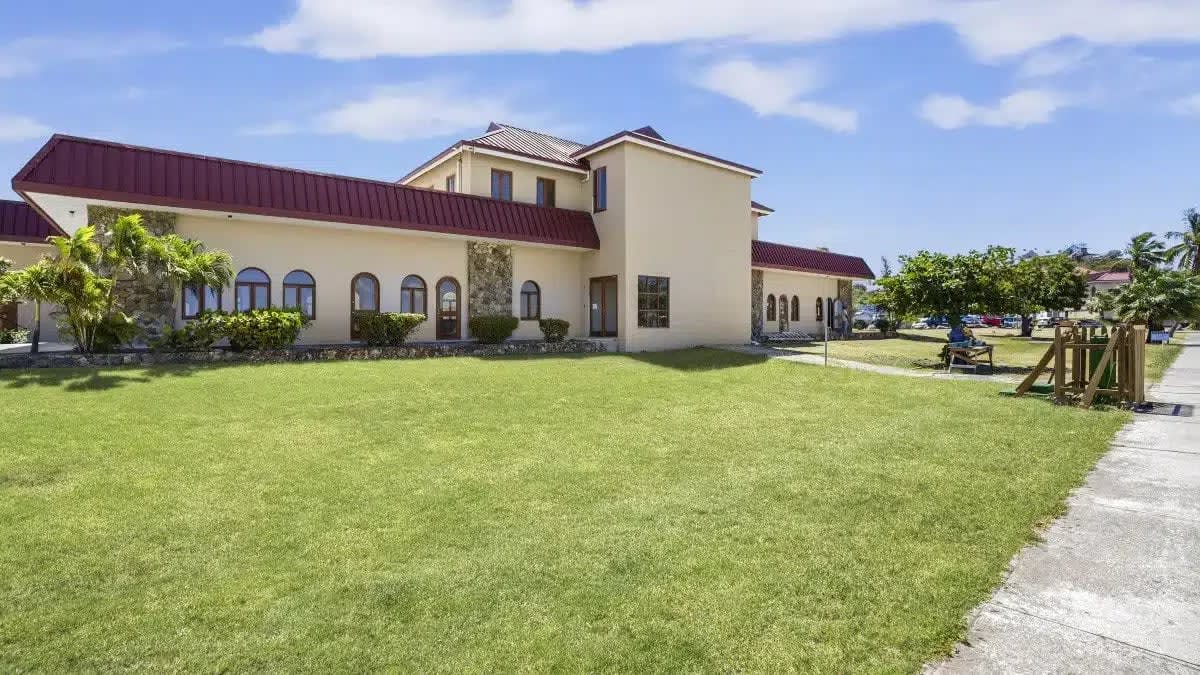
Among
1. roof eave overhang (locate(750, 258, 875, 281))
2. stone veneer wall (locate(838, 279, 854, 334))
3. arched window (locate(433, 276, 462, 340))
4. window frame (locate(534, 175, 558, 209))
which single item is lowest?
arched window (locate(433, 276, 462, 340))

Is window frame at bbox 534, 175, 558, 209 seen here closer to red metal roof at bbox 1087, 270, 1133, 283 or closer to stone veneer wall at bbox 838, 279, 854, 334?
stone veneer wall at bbox 838, 279, 854, 334

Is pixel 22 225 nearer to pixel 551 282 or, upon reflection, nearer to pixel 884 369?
pixel 551 282

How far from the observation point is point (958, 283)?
17.8 m

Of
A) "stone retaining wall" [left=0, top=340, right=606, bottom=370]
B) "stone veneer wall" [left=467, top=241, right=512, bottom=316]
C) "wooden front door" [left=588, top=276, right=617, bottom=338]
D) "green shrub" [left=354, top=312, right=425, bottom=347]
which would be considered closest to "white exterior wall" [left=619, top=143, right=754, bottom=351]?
"wooden front door" [left=588, top=276, right=617, bottom=338]

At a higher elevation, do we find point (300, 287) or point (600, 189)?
point (600, 189)

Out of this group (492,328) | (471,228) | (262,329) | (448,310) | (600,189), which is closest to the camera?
(262,329)

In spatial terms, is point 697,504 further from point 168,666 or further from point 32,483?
point 32,483

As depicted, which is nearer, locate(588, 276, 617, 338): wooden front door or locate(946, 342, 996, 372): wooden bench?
locate(946, 342, 996, 372): wooden bench

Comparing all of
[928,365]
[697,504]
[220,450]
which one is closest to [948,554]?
[697,504]

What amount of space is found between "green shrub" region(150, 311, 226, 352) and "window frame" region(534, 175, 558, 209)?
452 inches

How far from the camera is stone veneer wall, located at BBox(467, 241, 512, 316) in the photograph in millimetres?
20266

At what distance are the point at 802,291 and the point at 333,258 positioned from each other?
85.9 feet

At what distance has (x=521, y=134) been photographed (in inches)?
962

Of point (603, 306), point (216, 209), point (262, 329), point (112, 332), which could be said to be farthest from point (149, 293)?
point (603, 306)
